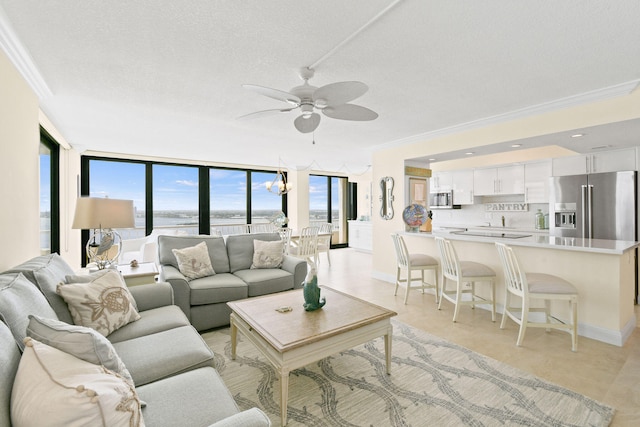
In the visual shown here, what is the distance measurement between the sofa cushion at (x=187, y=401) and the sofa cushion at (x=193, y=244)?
225 cm

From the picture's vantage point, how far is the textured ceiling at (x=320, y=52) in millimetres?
1701

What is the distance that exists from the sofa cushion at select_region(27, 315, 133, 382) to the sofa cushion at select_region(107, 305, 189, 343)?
33.5 inches

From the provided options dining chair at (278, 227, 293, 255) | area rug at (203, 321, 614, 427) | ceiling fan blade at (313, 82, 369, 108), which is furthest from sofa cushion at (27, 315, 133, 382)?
dining chair at (278, 227, 293, 255)

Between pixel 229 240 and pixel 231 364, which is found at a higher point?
pixel 229 240

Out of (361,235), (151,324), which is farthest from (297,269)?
(361,235)

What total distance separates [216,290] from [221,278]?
30 centimetres

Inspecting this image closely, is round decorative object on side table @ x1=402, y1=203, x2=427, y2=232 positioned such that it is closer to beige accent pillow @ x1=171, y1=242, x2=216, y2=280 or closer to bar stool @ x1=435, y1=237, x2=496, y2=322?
bar stool @ x1=435, y1=237, x2=496, y2=322

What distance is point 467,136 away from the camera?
398 centimetres

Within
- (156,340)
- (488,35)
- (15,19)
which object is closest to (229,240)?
(156,340)

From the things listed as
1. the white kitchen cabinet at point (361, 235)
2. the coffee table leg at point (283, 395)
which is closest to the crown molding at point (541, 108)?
the coffee table leg at point (283, 395)

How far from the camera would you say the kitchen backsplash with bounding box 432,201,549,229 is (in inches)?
224

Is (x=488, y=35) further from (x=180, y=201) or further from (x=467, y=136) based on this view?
(x=180, y=201)

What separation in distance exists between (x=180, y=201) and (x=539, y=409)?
23.4 ft

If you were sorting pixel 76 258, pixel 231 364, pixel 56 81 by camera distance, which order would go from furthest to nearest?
pixel 76 258
pixel 56 81
pixel 231 364
